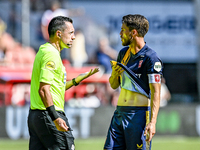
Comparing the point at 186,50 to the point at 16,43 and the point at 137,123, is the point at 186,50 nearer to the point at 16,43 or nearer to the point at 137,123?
the point at 16,43

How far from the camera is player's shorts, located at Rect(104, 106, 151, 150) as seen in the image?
500 cm

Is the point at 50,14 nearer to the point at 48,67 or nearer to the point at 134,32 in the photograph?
the point at 134,32

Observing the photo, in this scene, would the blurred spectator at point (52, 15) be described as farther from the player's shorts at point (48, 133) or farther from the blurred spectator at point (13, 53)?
the player's shorts at point (48, 133)

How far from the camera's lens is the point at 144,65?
16.5 ft

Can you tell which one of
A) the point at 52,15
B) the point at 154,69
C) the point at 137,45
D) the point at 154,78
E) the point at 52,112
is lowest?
the point at 52,112

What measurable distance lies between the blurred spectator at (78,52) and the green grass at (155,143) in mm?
3054

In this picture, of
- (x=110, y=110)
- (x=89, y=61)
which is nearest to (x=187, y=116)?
(x=110, y=110)

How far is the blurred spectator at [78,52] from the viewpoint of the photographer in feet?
45.0

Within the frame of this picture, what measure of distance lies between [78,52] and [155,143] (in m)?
4.51

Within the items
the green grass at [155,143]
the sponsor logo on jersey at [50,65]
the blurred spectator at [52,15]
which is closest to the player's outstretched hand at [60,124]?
the sponsor logo on jersey at [50,65]

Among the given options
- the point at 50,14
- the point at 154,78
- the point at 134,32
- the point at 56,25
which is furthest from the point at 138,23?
the point at 50,14

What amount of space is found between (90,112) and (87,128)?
0.43 metres

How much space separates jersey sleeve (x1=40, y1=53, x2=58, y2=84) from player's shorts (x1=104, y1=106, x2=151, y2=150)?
0.98 meters

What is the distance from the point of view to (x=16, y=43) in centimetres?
1374
